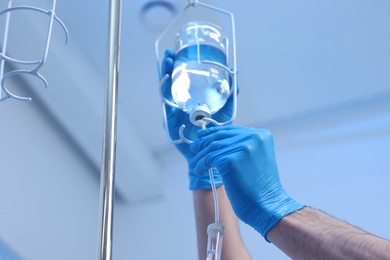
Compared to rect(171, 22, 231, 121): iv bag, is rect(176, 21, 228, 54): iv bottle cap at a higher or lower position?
higher

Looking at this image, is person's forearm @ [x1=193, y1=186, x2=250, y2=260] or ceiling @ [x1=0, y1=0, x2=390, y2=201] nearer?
person's forearm @ [x1=193, y1=186, x2=250, y2=260]

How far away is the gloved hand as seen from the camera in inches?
38.2

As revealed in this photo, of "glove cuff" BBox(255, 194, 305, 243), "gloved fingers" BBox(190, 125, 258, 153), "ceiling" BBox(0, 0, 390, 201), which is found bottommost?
"glove cuff" BBox(255, 194, 305, 243)

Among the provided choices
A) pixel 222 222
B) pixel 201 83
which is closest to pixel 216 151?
pixel 201 83

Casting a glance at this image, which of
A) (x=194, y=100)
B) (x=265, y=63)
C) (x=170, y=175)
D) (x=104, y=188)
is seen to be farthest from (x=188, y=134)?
(x=170, y=175)

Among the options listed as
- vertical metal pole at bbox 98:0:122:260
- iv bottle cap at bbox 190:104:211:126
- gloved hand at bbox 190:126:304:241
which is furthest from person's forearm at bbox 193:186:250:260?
vertical metal pole at bbox 98:0:122:260

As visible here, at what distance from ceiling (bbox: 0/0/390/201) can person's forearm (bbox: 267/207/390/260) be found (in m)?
1.02

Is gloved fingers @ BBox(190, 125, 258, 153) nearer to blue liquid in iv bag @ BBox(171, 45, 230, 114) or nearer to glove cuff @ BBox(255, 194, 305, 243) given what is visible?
blue liquid in iv bag @ BBox(171, 45, 230, 114)

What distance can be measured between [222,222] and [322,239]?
522 mm

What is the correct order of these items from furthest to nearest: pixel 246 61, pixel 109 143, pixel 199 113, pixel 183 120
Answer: pixel 246 61, pixel 183 120, pixel 199 113, pixel 109 143

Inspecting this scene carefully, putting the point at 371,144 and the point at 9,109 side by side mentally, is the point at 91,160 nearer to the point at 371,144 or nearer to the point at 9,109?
the point at 9,109

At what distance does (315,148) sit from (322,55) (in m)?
0.45

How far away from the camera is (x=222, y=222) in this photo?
4.43ft

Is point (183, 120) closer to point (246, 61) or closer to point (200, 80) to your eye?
point (200, 80)
